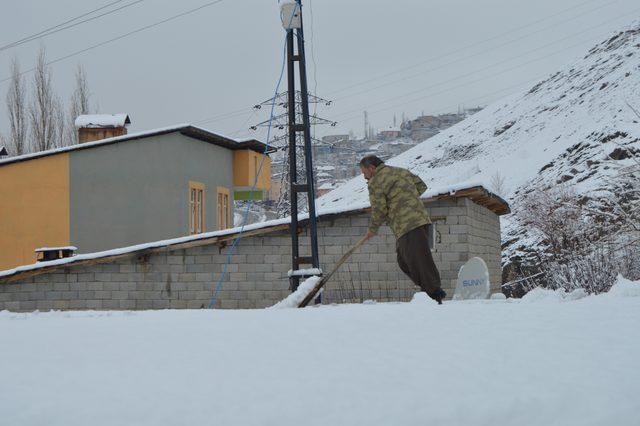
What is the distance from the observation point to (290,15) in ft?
31.3

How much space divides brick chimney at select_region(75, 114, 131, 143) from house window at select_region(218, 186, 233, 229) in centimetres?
330

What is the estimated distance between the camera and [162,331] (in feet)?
6.91

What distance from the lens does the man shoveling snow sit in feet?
22.3

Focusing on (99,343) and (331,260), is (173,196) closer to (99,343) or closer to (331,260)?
(331,260)

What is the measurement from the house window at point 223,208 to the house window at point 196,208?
1219mm

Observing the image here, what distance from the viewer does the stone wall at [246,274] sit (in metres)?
12.2

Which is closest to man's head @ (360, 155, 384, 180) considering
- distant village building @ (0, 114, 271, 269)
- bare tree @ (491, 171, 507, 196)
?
distant village building @ (0, 114, 271, 269)

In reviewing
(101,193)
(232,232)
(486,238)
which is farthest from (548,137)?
(232,232)

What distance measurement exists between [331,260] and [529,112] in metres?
78.9

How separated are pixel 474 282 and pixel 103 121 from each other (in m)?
16.3

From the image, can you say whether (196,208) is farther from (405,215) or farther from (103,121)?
(405,215)

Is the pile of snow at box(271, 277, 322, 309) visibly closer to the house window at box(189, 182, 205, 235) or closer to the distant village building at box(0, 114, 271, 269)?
the distant village building at box(0, 114, 271, 269)

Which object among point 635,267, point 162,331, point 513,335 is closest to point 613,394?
point 513,335

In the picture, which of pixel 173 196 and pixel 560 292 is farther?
pixel 173 196
